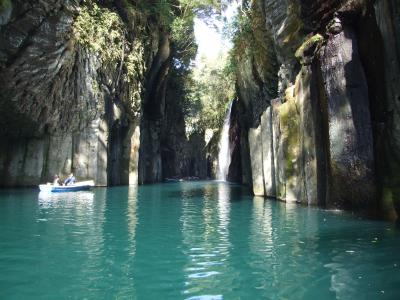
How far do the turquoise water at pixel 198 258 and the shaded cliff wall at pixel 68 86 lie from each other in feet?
51.5

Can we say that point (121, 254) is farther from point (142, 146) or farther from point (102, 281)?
point (142, 146)

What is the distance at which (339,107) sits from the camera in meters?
14.1

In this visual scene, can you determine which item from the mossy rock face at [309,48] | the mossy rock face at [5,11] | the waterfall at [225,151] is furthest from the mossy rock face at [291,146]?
the waterfall at [225,151]

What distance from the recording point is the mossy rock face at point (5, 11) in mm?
21219

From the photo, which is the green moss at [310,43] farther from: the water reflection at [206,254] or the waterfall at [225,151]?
the waterfall at [225,151]

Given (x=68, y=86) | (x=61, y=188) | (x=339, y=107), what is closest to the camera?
(x=339, y=107)

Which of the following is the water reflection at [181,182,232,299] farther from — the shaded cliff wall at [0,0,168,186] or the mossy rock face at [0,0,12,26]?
the shaded cliff wall at [0,0,168,186]

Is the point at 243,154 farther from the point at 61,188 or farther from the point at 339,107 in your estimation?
the point at 339,107

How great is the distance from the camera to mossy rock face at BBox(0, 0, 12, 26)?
21219 millimetres

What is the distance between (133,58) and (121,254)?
30701 millimetres

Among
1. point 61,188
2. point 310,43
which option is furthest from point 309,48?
point 61,188

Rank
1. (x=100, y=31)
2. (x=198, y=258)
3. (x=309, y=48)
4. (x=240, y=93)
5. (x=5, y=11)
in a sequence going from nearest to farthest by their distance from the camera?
1. (x=198, y=258)
2. (x=309, y=48)
3. (x=5, y=11)
4. (x=100, y=31)
5. (x=240, y=93)

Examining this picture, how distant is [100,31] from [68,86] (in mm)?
4979

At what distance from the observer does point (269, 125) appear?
23.0 meters
